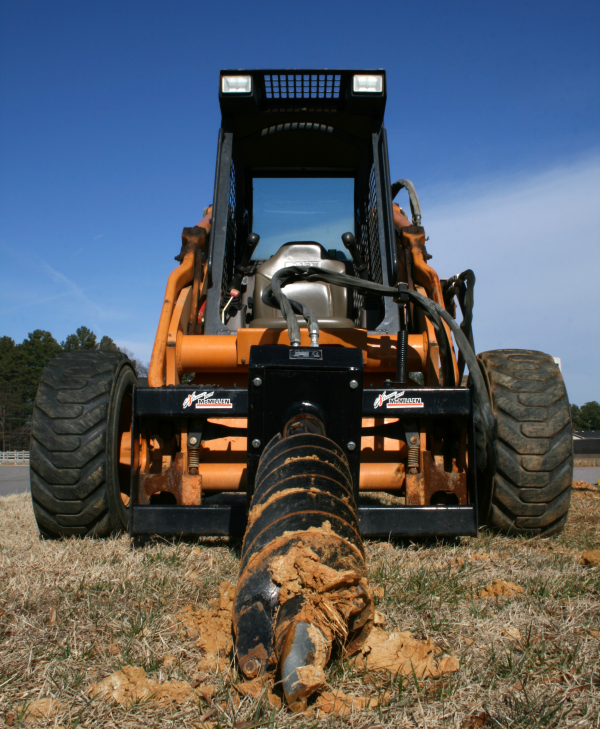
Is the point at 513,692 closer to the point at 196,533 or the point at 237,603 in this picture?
A: the point at 237,603

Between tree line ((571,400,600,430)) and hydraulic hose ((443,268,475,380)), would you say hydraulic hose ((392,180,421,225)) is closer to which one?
hydraulic hose ((443,268,475,380))

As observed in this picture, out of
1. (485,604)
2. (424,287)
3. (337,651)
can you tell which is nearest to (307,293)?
(424,287)

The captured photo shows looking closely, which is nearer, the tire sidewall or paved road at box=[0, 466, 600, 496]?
the tire sidewall

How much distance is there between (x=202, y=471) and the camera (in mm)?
3283

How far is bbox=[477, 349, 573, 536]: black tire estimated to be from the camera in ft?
9.75

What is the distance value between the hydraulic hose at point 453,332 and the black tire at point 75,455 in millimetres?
1106

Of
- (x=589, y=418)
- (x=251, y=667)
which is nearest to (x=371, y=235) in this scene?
(x=251, y=667)

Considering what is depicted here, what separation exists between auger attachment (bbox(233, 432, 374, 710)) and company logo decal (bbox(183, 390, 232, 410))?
1502 millimetres

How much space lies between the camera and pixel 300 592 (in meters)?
1.25

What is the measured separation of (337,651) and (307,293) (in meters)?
3.56

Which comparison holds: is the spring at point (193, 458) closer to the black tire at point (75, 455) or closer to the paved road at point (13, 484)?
the black tire at point (75, 455)

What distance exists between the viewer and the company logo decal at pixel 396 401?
287 centimetres

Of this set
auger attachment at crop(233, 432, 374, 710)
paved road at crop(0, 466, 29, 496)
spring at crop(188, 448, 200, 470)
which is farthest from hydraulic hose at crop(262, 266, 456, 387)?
paved road at crop(0, 466, 29, 496)

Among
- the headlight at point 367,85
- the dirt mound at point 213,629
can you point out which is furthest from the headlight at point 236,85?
the dirt mound at point 213,629
